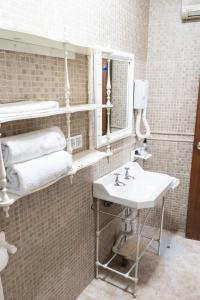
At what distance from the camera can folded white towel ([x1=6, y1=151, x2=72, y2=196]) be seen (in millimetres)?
1010

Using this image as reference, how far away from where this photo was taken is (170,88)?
2.56 m

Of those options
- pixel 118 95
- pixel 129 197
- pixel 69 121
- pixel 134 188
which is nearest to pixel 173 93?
pixel 118 95

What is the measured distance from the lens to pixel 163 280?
209cm

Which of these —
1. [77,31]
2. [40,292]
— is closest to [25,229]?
[40,292]

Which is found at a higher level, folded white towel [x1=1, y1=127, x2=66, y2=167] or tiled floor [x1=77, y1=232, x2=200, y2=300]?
folded white towel [x1=1, y1=127, x2=66, y2=167]

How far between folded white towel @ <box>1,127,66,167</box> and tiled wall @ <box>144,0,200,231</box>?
1.68 metres

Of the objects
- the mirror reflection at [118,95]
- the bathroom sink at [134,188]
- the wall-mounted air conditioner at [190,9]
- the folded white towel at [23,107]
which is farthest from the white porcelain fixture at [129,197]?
the wall-mounted air conditioner at [190,9]

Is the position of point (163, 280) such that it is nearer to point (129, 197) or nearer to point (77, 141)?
point (129, 197)

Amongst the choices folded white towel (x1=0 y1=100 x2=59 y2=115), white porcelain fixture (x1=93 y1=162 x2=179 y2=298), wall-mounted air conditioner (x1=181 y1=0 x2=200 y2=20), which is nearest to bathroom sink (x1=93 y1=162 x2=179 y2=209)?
white porcelain fixture (x1=93 y1=162 x2=179 y2=298)

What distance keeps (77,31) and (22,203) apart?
3.51 feet

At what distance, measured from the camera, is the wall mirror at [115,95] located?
5.97ft

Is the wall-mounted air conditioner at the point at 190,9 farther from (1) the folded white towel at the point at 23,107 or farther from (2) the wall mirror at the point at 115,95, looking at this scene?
(1) the folded white towel at the point at 23,107

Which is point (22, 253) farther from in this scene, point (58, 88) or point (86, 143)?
point (58, 88)

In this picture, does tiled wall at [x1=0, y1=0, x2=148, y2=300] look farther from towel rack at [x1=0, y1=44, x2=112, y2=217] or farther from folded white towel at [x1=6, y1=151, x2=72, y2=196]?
folded white towel at [x1=6, y1=151, x2=72, y2=196]
